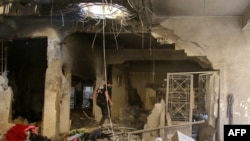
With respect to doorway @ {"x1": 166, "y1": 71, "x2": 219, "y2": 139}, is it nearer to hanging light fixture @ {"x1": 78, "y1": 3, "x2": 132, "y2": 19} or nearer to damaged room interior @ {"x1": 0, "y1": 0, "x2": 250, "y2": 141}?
damaged room interior @ {"x1": 0, "y1": 0, "x2": 250, "y2": 141}

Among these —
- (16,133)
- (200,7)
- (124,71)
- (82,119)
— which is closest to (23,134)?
(16,133)

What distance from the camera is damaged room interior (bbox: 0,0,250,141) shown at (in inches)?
177

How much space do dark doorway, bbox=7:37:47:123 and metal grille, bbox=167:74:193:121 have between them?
1668mm

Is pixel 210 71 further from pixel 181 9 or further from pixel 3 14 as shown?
pixel 3 14

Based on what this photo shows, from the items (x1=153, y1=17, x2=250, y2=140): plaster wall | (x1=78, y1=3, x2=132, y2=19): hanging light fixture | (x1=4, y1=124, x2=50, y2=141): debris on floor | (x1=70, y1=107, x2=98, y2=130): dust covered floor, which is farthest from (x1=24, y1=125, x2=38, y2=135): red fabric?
(x1=153, y1=17, x2=250, y2=140): plaster wall

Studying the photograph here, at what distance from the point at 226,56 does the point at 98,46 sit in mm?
1640

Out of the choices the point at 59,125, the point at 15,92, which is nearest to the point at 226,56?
the point at 59,125

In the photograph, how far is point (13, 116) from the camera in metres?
4.75

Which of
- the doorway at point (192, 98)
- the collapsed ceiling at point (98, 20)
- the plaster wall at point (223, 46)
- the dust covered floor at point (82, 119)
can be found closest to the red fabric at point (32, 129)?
the dust covered floor at point (82, 119)

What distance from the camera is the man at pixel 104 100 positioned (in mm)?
4574

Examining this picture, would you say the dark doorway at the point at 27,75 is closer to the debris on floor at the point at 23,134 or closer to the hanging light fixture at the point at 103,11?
the debris on floor at the point at 23,134

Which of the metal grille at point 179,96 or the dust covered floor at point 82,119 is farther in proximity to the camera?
the dust covered floor at point 82,119

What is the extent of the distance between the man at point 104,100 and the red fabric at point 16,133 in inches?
38.5

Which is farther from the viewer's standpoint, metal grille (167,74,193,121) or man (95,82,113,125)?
man (95,82,113,125)
